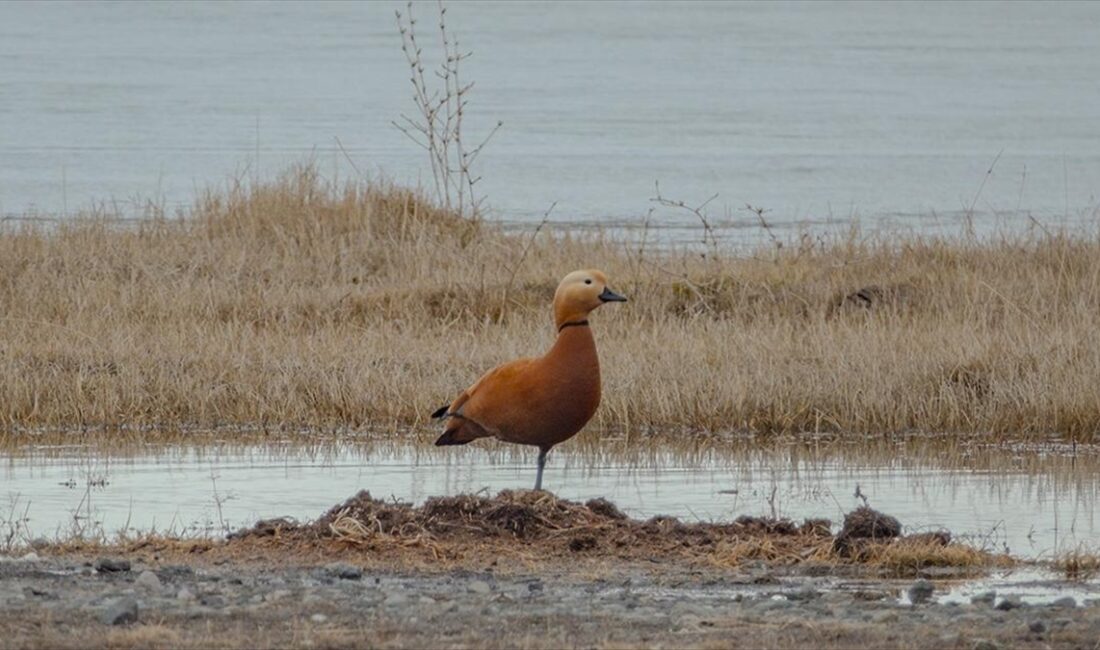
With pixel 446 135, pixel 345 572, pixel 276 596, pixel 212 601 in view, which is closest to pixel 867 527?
pixel 345 572

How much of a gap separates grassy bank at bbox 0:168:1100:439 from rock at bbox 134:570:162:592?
168 inches

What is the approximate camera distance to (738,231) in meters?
21.9

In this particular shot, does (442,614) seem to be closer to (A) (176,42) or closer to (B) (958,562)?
→ (B) (958,562)

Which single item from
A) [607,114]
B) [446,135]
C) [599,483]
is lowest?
[599,483]

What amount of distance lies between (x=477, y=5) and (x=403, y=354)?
82.1 metres

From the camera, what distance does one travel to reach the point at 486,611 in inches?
240

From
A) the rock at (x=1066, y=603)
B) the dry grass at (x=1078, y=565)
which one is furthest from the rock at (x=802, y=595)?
the dry grass at (x=1078, y=565)

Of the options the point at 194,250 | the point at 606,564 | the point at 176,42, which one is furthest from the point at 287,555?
the point at 176,42

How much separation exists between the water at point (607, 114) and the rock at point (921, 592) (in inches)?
471

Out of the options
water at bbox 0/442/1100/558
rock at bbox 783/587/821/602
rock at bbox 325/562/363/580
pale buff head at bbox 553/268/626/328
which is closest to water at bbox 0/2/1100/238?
water at bbox 0/442/1100/558

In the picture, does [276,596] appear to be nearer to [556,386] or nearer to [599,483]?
[556,386]

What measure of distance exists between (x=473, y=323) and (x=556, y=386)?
16.9 feet

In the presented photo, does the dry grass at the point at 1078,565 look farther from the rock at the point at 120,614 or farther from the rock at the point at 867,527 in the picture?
the rock at the point at 120,614

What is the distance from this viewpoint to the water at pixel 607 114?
24922 mm
